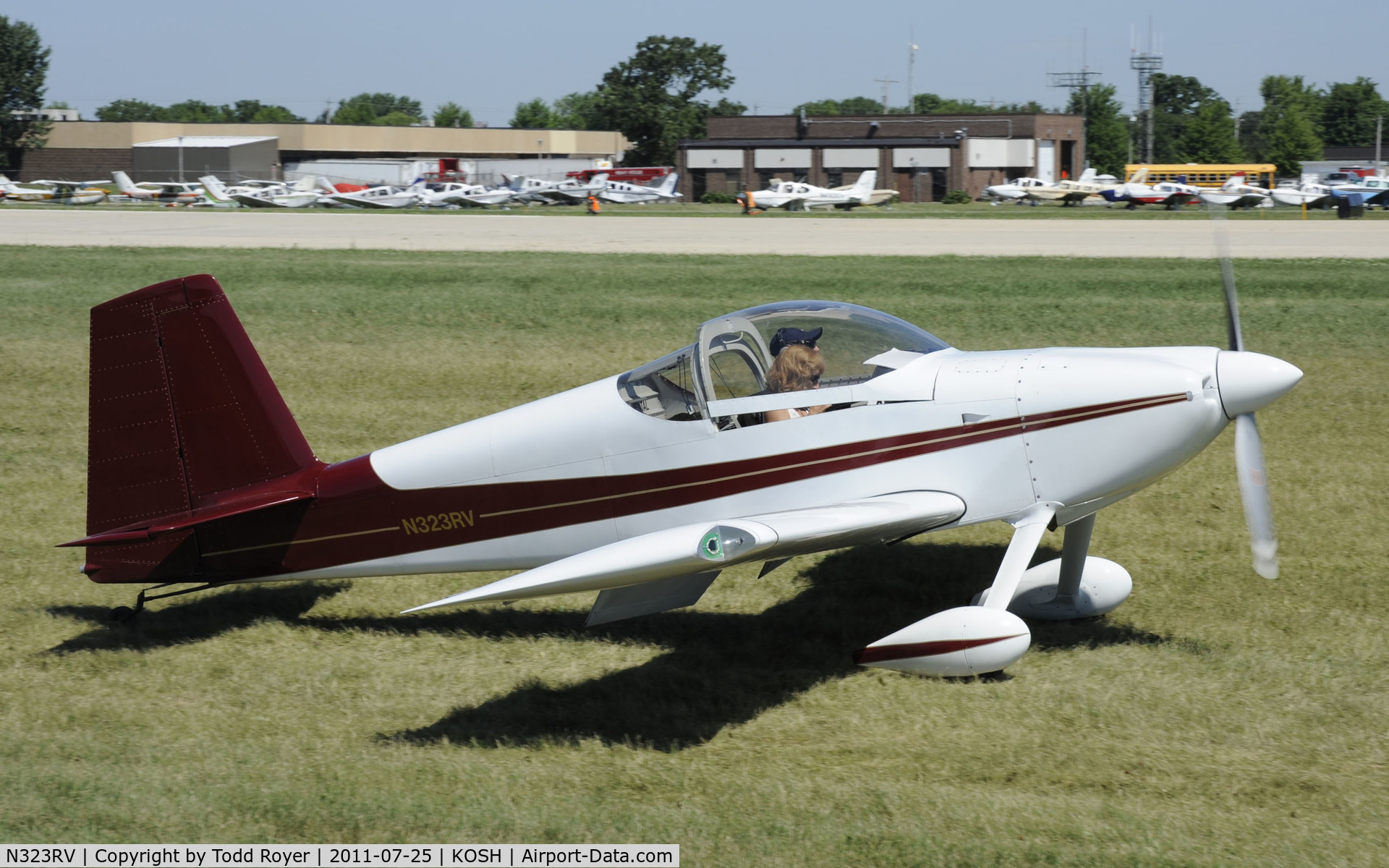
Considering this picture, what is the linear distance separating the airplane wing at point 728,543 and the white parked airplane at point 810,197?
160 feet

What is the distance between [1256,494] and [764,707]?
2783mm

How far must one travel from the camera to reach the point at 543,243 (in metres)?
31.1

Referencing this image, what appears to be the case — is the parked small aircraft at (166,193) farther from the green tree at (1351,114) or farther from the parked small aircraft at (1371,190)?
the green tree at (1351,114)

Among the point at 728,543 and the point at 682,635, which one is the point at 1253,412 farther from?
the point at 682,635

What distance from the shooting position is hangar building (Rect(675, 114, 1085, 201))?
79.3 m

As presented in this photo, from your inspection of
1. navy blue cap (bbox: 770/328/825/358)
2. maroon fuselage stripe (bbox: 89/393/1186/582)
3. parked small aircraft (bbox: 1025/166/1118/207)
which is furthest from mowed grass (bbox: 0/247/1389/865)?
parked small aircraft (bbox: 1025/166/1118/207)

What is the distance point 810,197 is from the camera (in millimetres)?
57812

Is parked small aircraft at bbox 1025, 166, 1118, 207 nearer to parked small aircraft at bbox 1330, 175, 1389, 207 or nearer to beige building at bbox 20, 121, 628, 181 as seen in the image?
parked small aircraft at bbox 1330, 175, 1389, 207

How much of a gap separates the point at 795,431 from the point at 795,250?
2246 centimetres

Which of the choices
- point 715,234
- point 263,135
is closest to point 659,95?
point 263,135

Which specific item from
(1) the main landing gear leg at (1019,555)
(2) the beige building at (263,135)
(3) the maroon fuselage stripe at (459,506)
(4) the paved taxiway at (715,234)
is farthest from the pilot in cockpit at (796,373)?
(2) the beige building at (263,135)

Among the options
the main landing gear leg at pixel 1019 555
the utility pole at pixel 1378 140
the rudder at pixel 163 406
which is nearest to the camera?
the main landing gear leg at pixel 1019 555

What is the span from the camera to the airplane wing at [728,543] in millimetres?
5367

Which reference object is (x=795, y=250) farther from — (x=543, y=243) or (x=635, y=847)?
(x=635, y=847)
